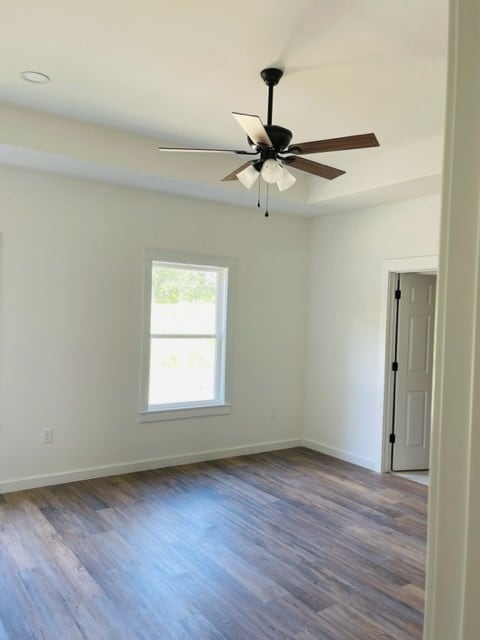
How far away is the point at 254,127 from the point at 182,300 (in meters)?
2.83

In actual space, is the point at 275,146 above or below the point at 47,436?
above

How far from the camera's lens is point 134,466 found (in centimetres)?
486

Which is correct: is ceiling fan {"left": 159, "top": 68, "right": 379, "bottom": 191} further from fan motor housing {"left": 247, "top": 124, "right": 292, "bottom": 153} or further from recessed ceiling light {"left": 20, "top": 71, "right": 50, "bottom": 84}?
recessed ceiling light {"left": 20, "top": 71, "right": 50, "bottom": 84}

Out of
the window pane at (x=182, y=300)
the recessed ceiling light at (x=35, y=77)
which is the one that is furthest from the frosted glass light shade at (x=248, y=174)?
the window pane at (x=182, y=300)

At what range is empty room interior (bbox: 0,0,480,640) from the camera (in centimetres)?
241

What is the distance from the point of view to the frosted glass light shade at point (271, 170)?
9.44 feet

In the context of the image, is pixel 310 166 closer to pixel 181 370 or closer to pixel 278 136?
pixel 278 136

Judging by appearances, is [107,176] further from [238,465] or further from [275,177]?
[238,465]

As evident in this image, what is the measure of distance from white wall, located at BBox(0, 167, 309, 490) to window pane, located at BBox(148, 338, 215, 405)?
0.24 m

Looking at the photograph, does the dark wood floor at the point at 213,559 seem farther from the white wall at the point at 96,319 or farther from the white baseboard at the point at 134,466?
the white wall at the point at 96,319

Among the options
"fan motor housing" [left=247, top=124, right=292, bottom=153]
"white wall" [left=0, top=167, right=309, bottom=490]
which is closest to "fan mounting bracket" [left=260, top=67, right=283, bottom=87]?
"fan motor housing" [left=247, top=124, right=292, bottom=153]

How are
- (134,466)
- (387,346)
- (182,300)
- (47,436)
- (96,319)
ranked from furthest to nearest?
(182,300) < (387,346) < (134,466) < (96,319) < (47,436)

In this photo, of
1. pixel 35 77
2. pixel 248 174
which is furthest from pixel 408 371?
pixel 35 77

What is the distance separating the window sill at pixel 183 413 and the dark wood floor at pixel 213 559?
0.54 m
